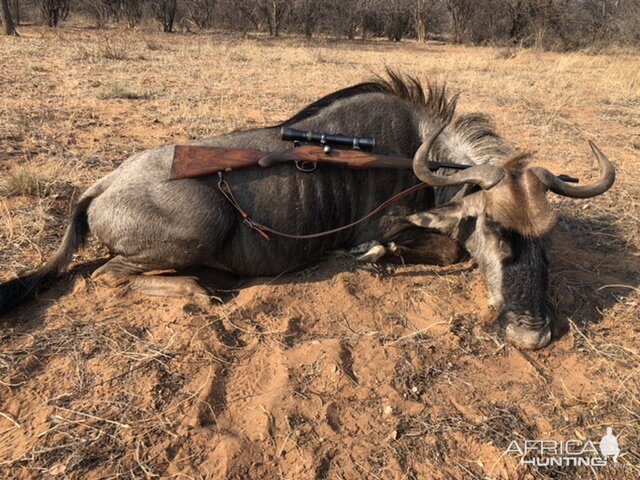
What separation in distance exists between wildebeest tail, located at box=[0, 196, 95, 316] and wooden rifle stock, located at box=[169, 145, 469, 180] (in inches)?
36.0

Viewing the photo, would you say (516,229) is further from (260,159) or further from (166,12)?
(166,12)

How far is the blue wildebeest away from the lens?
359 centimetres

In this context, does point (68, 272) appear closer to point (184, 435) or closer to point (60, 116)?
point (184, 435)

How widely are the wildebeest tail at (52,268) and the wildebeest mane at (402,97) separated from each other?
1914 millimetres

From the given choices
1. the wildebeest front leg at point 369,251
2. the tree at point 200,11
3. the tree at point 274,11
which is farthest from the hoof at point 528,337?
the tree at point 200,11

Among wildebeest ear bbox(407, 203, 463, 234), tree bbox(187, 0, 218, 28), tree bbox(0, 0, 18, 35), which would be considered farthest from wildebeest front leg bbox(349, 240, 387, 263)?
tree bbox(187, 0, 218, 28)

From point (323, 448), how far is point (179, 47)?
19547 mm

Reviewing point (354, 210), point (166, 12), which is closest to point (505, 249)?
point (354, 210)

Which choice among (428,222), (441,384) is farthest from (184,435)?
(428,222)

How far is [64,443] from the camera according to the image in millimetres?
2557

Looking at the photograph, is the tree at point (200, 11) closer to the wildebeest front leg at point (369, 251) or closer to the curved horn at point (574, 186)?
the wildebeest front leg at point (369, 251)

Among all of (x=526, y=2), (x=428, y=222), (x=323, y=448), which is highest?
(x=526, y=2)

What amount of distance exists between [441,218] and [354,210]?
77 centimetres

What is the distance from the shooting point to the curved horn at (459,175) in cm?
362
